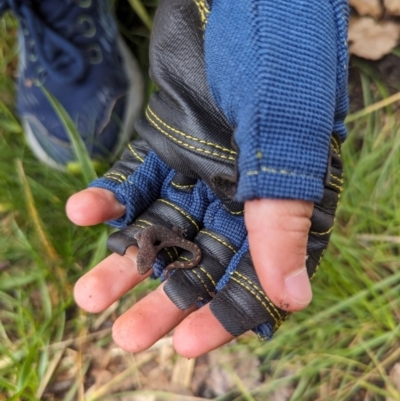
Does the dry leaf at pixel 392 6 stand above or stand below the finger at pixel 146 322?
above

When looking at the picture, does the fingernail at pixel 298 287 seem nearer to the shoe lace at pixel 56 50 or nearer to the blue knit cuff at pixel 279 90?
the blue knit cuff at pixel 279 90

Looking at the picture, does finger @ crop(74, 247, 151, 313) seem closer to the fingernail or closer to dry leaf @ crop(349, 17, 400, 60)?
the fingernail

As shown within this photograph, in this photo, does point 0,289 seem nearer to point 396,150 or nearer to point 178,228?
point 178,228

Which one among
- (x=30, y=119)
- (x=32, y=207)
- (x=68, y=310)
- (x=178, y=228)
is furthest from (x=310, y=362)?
(x=30, y=119)

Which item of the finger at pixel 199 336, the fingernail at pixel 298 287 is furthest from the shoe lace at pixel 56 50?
the fingernail at pixel 298 287

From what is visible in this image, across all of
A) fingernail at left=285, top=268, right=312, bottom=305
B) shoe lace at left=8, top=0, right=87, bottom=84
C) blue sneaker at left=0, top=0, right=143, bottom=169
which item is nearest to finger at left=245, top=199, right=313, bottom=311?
fingernail at left=285, top=268, right=312, bottom=305

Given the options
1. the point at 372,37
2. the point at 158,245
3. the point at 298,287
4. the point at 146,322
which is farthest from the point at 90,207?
the point at 372,37
